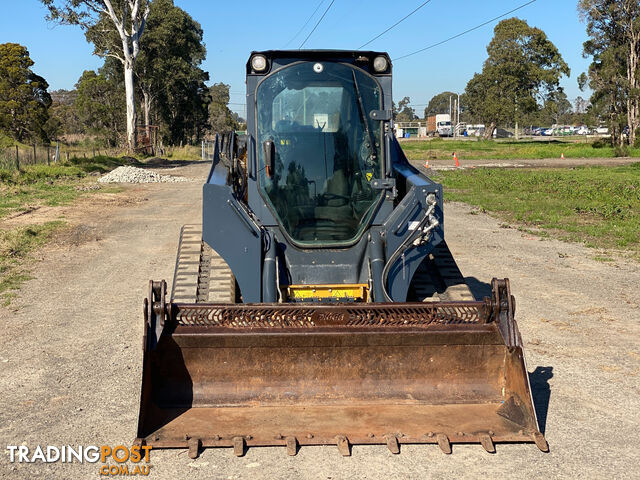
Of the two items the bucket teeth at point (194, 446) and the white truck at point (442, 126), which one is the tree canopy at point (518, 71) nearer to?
the white truck at point (442, 126)

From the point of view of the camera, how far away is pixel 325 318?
17.8ft

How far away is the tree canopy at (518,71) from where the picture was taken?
7006cm

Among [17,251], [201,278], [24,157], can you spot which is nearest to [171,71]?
[24,157]

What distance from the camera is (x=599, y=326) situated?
820cm

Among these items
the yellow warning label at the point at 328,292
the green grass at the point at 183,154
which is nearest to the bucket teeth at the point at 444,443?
the yellow warning label at the point at 328,292

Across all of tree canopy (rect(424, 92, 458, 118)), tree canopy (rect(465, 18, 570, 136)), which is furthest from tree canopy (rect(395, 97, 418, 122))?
tree canopy (rect(465, 18, 570, 136))

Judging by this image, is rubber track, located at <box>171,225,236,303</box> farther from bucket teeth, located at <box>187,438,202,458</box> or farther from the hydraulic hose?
bucket teeth, located at <box>187,438,202,458</box>

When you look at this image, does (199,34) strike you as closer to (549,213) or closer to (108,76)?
(108,76)

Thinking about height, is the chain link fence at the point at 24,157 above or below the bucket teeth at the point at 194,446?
above

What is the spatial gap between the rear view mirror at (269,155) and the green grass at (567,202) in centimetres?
827

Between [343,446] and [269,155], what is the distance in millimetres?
3088

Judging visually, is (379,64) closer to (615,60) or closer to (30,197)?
(30,197)

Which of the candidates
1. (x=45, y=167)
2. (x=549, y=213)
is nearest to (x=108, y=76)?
(x=45, y=167)

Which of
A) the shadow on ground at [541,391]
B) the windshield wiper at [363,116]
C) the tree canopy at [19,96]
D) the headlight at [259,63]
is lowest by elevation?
the shadow on ground at [541,391]
